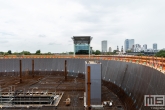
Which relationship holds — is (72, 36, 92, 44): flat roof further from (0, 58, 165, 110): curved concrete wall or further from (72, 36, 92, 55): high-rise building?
(0, 58, 165, 110): curved concrete wall

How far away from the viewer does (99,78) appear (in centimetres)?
1878

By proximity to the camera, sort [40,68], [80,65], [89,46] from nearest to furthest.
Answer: [80,65], [40,68], [89,46]

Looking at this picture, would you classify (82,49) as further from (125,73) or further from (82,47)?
(125,73)

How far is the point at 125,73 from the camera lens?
70.4 feet

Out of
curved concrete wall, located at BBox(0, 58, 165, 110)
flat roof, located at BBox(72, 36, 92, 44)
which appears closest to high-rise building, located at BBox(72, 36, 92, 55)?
flat roof, located at BBox(72, 36, 92, 44)

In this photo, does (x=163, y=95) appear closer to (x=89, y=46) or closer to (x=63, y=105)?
(x=63, y=105)

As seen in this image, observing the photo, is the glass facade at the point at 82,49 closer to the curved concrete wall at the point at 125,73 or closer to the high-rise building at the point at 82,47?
the high-rise building at the point at 82,47

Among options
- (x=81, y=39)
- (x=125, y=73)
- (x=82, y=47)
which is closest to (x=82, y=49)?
(x=82, y=47)

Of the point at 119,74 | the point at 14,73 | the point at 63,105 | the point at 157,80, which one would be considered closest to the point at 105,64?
the point at 119,74

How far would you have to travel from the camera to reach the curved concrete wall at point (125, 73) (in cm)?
1200

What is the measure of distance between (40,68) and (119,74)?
26078mm

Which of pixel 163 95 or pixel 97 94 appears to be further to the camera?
pixel 97 94

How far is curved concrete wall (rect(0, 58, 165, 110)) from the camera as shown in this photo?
1200 cm

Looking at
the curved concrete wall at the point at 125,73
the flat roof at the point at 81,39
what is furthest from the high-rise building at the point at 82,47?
the curved concrete wall at the point at 125,73
